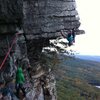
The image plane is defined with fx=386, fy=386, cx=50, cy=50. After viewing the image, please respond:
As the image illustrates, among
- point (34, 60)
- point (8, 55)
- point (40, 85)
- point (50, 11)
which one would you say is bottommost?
point (40, 85)

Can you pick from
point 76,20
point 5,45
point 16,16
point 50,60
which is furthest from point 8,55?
point 50,60

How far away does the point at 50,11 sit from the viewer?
20.1 metres

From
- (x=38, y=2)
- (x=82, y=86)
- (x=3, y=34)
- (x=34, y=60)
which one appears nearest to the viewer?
(x=3, y=34)

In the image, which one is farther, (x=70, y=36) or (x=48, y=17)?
(x=70, y=36)

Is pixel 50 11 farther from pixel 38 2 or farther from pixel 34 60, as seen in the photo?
pixel 34 60

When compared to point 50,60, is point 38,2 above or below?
above

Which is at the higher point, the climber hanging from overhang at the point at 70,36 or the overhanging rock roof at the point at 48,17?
the overhanging rock roof at the point at 48,17

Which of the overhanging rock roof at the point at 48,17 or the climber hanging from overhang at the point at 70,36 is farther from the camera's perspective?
the climber hanging from overhang at the point at 70,36

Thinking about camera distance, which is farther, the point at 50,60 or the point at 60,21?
the point at 50,60

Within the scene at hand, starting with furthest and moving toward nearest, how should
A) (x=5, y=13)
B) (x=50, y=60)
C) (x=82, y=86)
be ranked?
1. (x=82, y=86)
2. (x=50, y=60)
3. (x=5, y=13)

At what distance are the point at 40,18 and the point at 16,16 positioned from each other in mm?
5550

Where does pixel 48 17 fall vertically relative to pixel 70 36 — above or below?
above

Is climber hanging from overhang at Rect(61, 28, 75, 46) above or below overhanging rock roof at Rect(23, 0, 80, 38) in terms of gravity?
below

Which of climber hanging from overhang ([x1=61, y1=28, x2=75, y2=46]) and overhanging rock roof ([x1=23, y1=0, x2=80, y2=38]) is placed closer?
overhanging rock roof ([x1=23, y1=0, x2=80, y2=38])
